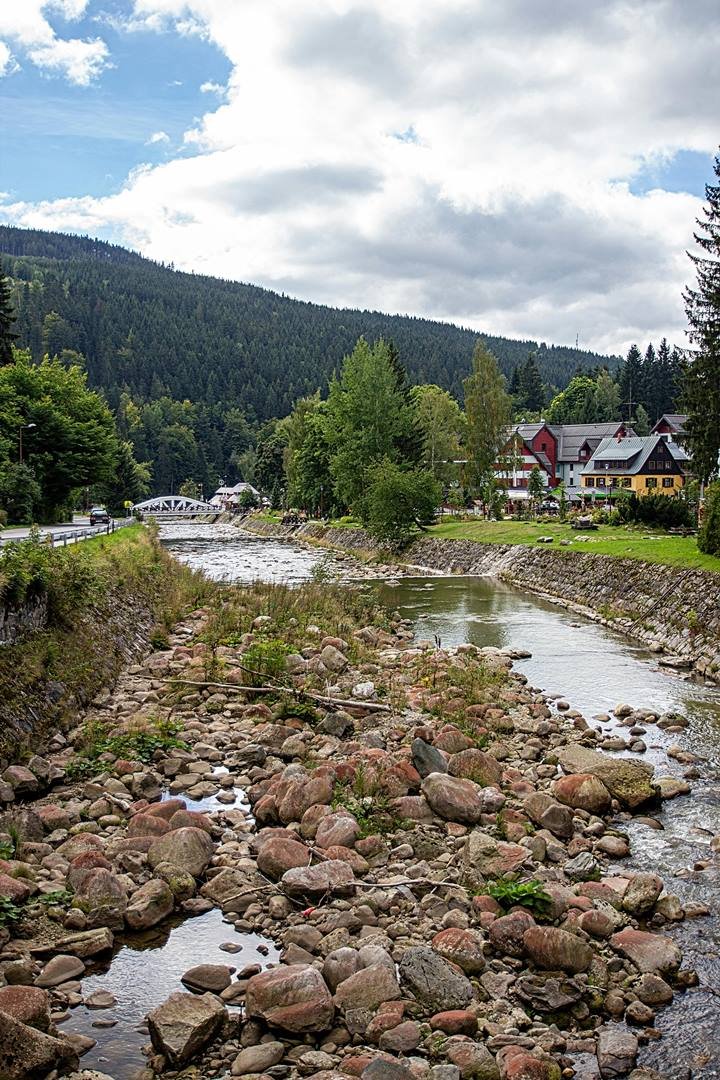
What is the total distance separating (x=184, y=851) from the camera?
1092 cm

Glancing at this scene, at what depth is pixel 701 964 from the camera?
9094 millimetres

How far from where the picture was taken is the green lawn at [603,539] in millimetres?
33031

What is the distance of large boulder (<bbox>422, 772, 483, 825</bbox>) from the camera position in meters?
12.5

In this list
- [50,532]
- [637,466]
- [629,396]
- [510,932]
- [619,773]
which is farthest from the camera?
[629,396]

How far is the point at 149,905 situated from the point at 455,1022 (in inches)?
149

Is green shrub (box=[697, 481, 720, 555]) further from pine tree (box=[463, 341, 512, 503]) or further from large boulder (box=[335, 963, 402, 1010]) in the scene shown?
pine tree (box=[463, 341, 512, 503])

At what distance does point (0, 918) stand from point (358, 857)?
4207 millimetres

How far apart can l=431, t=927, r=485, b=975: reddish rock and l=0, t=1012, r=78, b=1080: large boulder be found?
12.1 ft

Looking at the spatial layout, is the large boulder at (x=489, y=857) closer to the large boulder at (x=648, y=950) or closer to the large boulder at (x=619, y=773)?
the large boulder at (x=648, y=950)

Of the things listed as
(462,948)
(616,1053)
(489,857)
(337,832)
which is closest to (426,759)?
(337,832)

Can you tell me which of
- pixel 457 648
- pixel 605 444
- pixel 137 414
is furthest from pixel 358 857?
pixel 137 414

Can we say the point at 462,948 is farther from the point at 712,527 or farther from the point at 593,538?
the point at 593,538

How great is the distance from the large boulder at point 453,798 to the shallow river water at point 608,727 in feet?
7.31

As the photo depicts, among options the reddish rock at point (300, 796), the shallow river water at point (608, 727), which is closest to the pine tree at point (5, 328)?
the shallow river water at point (608, 727)
